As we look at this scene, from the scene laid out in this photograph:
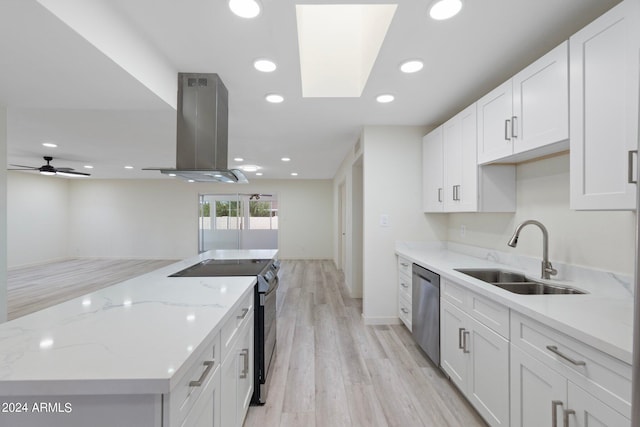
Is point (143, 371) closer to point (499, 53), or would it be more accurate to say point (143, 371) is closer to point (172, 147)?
point (499, 53)

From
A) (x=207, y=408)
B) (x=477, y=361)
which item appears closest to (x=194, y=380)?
(x=207, y=408)

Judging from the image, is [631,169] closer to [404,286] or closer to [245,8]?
[245,8]

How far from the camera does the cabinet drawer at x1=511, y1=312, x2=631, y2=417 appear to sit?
944mm

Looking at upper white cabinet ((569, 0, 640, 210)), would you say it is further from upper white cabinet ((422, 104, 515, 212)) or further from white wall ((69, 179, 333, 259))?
white wall ((69, 179, 333, 259))

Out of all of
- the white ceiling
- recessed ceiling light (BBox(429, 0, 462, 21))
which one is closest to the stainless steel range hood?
the white ceiling

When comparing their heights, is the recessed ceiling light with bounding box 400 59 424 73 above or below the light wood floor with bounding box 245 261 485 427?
above

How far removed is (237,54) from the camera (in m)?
1.91

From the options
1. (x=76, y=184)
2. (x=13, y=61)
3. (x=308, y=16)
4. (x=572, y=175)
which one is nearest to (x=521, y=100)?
(x=572, y=175)

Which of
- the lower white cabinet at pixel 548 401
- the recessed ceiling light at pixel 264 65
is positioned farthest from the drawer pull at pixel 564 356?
the recessed ceiling light at pixel 264 65

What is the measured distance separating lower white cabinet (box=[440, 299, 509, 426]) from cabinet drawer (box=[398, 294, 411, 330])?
2.40 feet

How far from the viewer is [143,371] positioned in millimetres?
762

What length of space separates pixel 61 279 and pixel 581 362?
7.95m

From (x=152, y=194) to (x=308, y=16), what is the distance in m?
7.84

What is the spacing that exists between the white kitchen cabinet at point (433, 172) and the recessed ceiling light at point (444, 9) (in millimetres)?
1557
